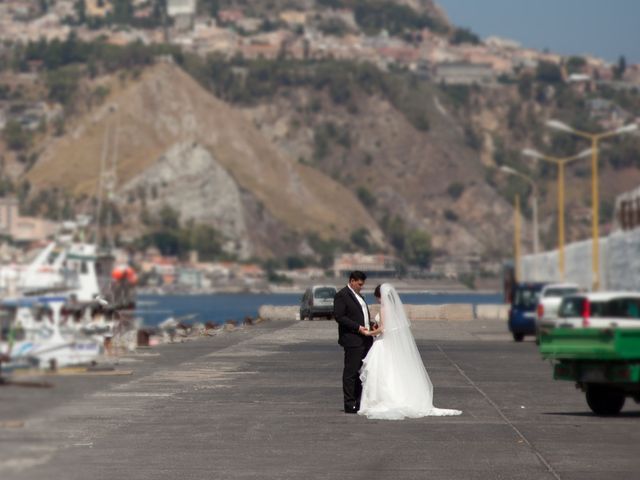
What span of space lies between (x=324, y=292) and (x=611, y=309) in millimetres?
4093

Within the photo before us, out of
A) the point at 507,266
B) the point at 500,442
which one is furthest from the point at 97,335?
the point at 507,266

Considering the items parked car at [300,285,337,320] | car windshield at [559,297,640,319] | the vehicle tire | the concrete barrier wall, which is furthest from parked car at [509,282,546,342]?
car windshield at [559,297,640,319]

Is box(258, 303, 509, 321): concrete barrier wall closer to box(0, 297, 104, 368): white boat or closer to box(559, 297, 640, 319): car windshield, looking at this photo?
box(559, 297, 640, 319): car windshield

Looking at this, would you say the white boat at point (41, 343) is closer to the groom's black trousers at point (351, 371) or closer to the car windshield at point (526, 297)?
the groom's black trousers at point (351, 371)

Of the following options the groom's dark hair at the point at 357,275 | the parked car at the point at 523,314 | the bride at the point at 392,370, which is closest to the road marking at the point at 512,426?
the bride at the point at 392,370

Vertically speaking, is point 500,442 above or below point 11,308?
below

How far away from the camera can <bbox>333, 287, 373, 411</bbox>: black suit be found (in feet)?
72.1

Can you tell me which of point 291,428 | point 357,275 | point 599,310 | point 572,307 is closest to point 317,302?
point 357,275

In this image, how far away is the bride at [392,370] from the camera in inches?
872

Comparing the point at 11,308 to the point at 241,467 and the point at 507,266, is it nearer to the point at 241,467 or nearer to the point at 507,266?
the point at 241,467

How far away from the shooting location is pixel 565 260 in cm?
9125

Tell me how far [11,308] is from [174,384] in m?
21.0

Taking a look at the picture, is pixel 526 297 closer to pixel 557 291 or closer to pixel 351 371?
pixel 557 291

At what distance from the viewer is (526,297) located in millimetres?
51125
